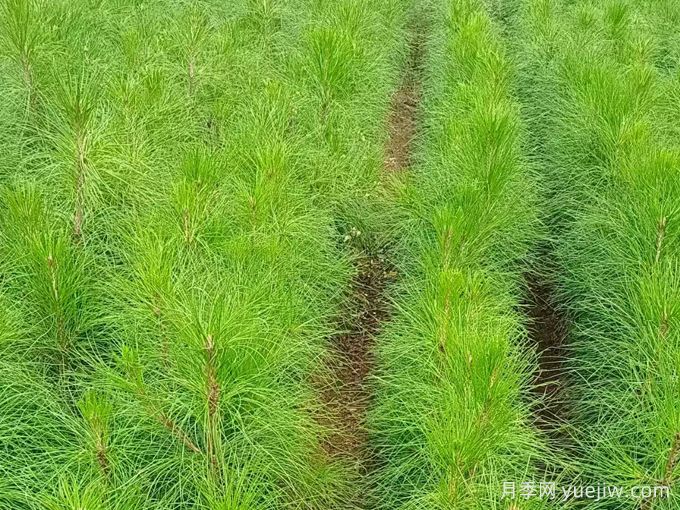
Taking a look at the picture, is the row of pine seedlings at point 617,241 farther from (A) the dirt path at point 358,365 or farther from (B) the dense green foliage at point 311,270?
(A) the dirt path at point 358,365

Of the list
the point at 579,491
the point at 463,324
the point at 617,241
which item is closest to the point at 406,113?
the point at 617,241

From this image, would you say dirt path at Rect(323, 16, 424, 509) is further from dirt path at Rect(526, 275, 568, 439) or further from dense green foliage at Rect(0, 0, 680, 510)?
dirt path at Rect(526, 275, 568, 439)

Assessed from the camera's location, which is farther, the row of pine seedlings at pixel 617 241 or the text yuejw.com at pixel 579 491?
the row of pine seedlings at pixel 617 241

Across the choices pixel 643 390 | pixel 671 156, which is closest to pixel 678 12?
pixel 671 156

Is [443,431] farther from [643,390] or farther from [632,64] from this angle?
[632,64]

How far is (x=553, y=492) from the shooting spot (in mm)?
2279

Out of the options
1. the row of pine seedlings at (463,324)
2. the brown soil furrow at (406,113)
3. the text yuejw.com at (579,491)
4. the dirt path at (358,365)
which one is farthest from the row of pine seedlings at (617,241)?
the brown soil furrow at (406,113)

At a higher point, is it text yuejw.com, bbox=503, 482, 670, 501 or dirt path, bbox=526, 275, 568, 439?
text yuejw.com, bbox=503, 482, 670, 501

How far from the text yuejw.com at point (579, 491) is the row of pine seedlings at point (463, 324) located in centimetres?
4

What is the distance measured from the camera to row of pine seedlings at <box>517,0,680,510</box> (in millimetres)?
2340

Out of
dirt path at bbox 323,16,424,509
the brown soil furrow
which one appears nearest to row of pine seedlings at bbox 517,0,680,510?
dirt path at bbox 323,16,424,509

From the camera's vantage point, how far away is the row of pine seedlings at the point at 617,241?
7.68 feet

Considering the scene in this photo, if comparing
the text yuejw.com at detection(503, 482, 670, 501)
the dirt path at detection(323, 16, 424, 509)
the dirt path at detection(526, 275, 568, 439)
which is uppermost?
the text yuejw.com at detection(503, 482, 670, 501)

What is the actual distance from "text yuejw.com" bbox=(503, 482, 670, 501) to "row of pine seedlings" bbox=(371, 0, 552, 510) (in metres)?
0.04
